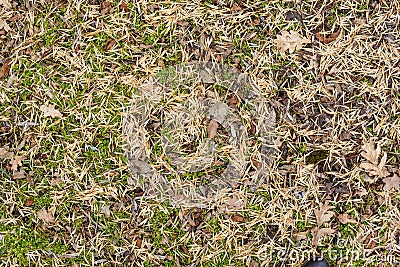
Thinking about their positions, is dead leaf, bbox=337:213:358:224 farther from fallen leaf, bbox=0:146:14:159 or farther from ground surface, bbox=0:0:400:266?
fallen leaf, bbox=0:146:14:159

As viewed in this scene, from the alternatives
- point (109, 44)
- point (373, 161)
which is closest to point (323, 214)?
point (373, 161)

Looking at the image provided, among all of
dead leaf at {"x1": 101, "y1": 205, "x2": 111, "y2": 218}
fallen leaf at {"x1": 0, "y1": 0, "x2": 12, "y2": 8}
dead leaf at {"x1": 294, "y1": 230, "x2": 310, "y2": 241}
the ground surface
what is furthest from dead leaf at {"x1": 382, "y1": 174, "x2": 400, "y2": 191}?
fallen leaf at {"x1": 0, "y1": 0, "x2": 12, "y2": 8}

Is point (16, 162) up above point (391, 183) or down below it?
below

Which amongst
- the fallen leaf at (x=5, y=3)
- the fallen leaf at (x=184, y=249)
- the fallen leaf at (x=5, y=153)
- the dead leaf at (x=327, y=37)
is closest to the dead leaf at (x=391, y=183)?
the dead leaf at (x=327, y=37)

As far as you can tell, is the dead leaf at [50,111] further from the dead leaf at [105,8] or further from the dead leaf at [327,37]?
the dead leaf at [327,37]

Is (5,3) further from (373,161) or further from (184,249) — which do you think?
(373,161)
